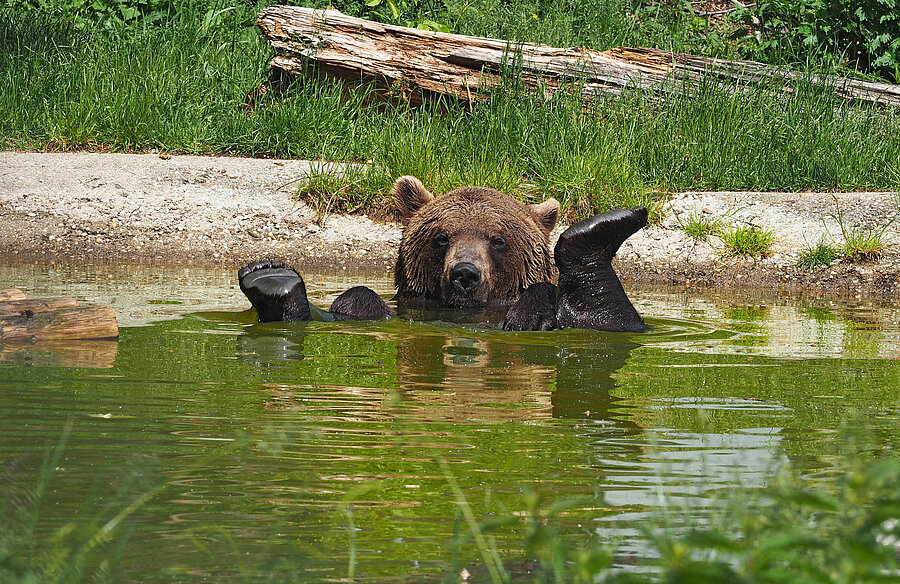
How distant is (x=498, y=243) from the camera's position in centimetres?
688

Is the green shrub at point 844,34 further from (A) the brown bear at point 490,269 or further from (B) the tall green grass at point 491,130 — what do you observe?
(A) the brown bear at point 490,269

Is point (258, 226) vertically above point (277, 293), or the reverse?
point (258, 226)

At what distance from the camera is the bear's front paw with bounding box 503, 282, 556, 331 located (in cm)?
602

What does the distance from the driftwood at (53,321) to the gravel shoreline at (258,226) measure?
4.37 m

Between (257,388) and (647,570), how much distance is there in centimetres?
227

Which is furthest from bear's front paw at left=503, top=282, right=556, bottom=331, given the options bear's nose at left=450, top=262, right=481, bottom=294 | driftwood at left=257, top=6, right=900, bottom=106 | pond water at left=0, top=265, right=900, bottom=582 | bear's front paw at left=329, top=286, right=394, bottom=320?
driftwood at left=257, top=6, right=900, bottom=106

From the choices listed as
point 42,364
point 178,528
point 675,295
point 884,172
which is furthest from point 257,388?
point 884,172

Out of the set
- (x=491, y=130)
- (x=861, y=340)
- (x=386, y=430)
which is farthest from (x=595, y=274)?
(x=491, y=130)

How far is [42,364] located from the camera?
4.41 metres

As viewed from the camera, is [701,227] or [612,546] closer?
[612,546]

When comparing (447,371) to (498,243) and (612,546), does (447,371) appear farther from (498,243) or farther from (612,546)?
(612,546)

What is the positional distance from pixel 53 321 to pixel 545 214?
354 centimetres

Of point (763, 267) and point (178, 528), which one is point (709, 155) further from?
point (178, 528)

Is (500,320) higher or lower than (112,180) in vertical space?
lower
